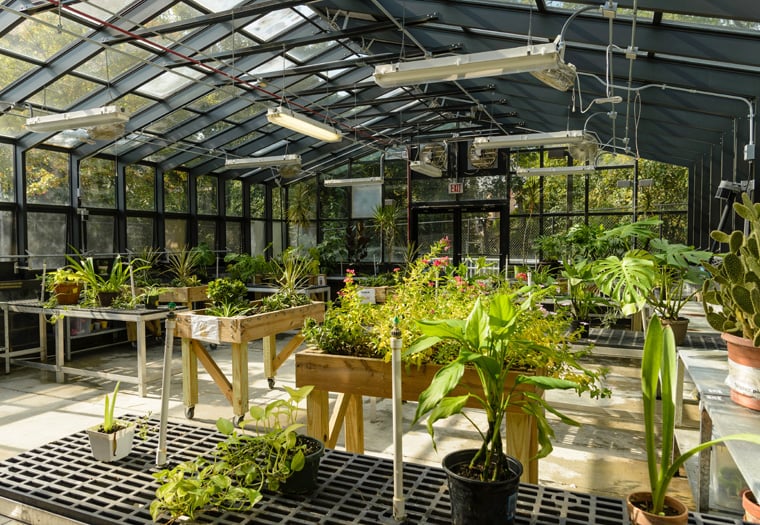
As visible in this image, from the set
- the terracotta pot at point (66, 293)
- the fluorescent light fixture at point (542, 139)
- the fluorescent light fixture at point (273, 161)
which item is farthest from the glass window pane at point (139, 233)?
the fluorescent light fixture at point (542, 139)

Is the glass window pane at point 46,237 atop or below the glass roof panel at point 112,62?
below

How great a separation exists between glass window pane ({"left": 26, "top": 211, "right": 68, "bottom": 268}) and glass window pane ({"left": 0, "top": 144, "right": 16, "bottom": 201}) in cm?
35

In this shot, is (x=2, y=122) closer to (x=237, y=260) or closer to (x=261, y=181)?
(x=237, y=260)

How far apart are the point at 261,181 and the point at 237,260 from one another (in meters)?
2.65

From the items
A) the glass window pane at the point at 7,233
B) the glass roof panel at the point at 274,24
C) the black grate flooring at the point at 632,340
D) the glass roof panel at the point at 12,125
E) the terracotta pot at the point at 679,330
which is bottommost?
the black grate flooring at the point at 632,340

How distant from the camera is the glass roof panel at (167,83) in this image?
7.04 meters

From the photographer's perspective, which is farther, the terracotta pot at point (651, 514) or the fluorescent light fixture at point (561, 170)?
the fluorescent light fixture at point (561, 170)

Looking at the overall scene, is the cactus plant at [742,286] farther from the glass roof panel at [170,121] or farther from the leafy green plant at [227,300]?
the glass roof panel at [170,121]

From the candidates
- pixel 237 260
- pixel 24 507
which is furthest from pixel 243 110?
pixel 24 507

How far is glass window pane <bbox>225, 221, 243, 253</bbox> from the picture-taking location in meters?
11.1

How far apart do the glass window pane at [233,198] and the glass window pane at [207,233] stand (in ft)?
1.56

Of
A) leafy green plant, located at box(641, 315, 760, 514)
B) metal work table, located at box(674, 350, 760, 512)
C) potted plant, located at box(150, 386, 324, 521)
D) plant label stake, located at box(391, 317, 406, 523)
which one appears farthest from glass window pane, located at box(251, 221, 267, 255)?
leafy green plant, located at box(641, 315, 760, 514)

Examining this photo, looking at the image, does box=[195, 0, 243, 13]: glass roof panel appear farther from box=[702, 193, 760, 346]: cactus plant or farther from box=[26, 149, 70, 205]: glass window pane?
box=[702, 193, 760, 346]: cactus plant

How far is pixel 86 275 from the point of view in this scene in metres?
5.96
